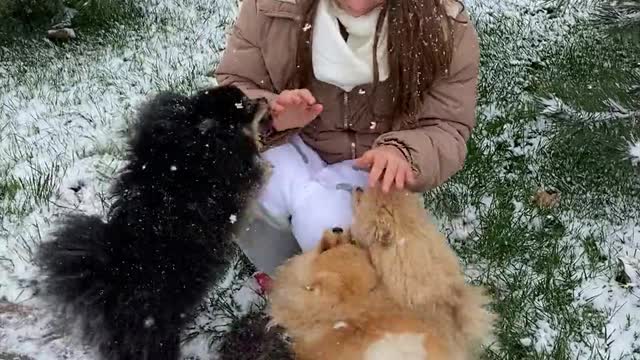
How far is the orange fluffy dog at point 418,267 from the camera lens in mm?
2238

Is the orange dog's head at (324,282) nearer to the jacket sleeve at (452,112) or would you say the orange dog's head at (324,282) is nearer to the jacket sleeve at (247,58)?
the jacket sleeve at (452,112)

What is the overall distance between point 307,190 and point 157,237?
0.77m

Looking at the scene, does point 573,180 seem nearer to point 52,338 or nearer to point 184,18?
point 52,338

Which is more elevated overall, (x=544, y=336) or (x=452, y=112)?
(x=452, y=112)

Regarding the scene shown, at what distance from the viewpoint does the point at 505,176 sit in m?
4.09

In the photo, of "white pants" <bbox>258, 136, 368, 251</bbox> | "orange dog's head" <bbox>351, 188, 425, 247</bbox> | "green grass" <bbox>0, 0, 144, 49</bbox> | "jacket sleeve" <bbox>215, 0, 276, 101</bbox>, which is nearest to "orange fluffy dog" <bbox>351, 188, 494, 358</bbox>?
"orange dog's head" <bbox>351, 188, 425, 247</bbox>

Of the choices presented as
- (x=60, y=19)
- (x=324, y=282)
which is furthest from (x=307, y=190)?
(x=60, y=19)

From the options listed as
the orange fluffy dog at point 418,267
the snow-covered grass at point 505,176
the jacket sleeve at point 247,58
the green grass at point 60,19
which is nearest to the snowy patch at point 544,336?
the snow-covered grass at point 505,176

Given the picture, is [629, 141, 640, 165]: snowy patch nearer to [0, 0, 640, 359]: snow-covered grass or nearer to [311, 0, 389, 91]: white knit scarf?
[0, 0, 640, 359]: snow-covered grass

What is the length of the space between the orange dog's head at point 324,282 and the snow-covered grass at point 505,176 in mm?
770

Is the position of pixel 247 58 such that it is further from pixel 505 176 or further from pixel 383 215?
pixel 505 176

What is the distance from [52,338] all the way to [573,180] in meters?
2.90

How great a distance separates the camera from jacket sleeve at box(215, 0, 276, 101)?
3.00m

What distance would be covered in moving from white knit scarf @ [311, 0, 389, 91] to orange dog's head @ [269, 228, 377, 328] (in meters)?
0.70
